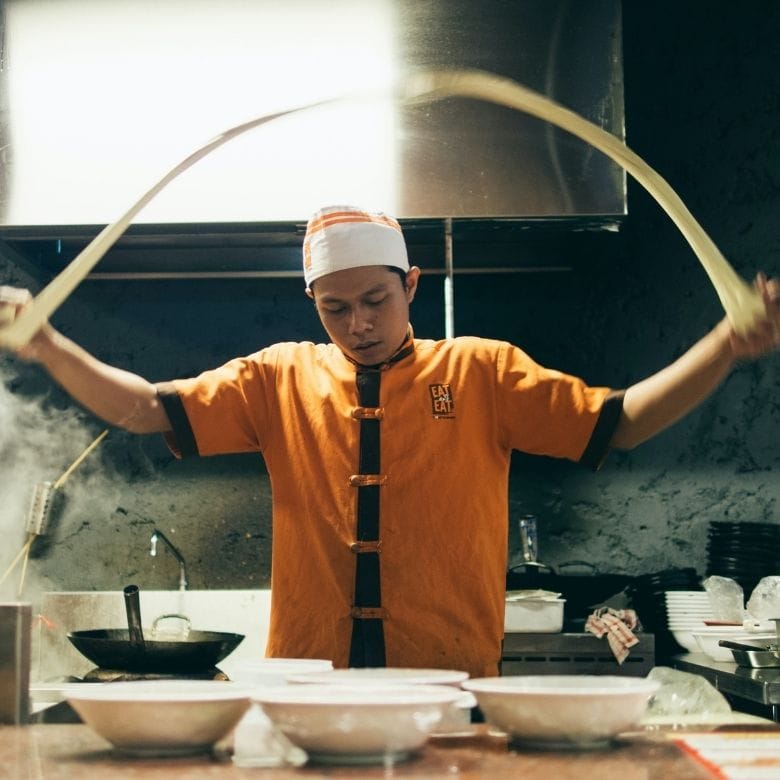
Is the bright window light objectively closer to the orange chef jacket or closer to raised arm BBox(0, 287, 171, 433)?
the orange chef jacket

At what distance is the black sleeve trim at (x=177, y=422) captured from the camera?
2.34 meters

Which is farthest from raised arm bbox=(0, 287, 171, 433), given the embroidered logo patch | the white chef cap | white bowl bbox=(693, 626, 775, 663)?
white bowl bbox=(693, 626, 775, 663)

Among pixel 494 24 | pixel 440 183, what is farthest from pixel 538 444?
pixel 494 24

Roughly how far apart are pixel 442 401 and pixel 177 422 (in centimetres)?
57

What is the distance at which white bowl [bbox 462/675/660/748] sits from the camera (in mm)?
1164

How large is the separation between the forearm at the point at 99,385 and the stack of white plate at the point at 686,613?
64.3 inches

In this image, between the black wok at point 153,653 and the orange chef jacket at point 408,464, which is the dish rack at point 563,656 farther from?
the black wok at point 153,653

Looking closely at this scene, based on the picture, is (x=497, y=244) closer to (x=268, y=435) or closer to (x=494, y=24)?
(x=494, y=24)

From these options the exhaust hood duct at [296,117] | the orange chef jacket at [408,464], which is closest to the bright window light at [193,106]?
the exhaust hood duct at [296,117]

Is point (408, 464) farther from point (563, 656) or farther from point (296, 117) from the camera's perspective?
point (296, 117)

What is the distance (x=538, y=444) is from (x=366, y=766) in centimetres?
130

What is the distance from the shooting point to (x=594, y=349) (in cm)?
372

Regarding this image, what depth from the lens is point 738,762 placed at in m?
1.16

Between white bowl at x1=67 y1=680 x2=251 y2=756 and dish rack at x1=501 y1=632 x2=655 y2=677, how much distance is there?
192cm
